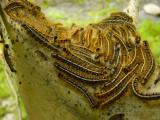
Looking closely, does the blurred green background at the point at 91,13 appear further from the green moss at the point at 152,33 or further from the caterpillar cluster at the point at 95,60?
the caterpillar cluster at the point at 95,60

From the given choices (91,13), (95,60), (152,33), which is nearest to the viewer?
(95,60)

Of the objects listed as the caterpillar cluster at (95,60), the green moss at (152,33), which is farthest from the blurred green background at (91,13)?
the caterpillar cluster at (95,60)

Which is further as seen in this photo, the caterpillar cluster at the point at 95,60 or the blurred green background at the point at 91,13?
the blurred green background at the point at 91,13

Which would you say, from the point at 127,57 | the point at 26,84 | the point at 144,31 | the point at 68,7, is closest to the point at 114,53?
the point at 127,57

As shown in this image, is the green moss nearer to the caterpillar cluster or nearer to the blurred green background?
the blurred green background

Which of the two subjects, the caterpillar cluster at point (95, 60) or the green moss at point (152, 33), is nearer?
the caterpillar cluster at point (95, 60)

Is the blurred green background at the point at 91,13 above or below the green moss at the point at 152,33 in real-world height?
above

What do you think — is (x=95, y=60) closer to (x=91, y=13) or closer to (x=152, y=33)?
Answer: (x=152, y=33)

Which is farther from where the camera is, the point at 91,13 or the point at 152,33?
the point at 91,13

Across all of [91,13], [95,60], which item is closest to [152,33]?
[91,13]
